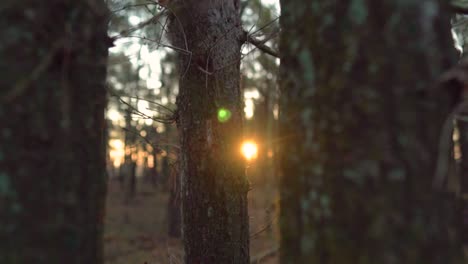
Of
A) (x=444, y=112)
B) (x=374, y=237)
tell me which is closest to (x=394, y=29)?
(x=444, y=112)

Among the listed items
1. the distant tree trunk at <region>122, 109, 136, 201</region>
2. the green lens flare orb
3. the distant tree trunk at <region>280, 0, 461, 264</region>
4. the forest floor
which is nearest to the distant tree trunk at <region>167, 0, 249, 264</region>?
the green lens flare orb

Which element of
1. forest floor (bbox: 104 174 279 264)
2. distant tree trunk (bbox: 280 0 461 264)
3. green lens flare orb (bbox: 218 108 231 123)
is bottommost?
forest floor (bbox: 104 174 279 264)

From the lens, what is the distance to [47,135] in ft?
5.00

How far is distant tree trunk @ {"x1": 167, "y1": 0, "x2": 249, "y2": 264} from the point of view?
3287 mm

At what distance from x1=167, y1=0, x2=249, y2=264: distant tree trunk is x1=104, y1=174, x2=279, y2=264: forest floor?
47 cm

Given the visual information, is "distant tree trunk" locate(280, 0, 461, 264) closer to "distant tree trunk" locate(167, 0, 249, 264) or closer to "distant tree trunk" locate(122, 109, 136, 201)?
"distant tree trunk" locate(167, 0, 249, 264)

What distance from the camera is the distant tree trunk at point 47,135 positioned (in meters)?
1.46

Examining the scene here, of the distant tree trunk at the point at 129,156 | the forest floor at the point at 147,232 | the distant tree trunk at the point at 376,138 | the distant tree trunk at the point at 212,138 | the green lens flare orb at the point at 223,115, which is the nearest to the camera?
the distant tree trunk at the point at 376,138

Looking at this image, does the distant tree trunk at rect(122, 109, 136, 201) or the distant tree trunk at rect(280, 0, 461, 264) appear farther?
the distant tree trunk at rect(122, 109, 136, 201)

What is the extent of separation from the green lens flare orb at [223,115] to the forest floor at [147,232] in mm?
976

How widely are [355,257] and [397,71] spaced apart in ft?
2.36

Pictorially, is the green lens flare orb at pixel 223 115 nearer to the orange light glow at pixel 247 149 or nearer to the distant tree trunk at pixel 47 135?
the orange light glow at pixel 247 149

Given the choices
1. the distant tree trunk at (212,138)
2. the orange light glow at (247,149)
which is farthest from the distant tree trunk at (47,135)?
the orange light glow at (247,149)

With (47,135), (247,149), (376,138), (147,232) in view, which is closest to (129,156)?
(247,149)
